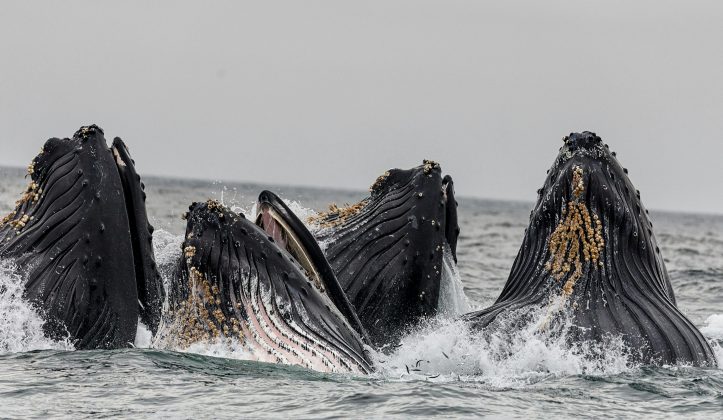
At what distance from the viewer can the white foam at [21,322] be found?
9664 mm

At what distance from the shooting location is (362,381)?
9242 mm

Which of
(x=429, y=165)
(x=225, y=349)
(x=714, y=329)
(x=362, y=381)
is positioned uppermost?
(x=429, y=165)

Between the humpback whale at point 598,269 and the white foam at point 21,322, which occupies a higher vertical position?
the humpback whale at point 598,269

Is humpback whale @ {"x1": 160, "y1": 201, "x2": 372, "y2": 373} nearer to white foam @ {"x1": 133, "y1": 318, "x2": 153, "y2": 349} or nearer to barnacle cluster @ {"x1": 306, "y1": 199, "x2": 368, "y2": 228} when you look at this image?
white foam @ {"x1": 133, "y1": 318, "x2": 153, "y2": 349}

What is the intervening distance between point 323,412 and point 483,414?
112 centimetres

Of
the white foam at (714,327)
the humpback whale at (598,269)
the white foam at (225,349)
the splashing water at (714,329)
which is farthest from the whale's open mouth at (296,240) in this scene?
the white foam at (714,327)

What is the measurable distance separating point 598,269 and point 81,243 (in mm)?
4449

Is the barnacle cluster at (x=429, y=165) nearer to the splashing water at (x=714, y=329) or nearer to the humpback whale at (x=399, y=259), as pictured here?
the humpback whale at (x=399, y=259)

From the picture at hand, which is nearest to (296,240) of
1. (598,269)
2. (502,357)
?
(502,357)

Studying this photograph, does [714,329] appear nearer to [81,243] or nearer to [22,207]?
[81,243]

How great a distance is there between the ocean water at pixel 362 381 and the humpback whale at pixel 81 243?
173mm

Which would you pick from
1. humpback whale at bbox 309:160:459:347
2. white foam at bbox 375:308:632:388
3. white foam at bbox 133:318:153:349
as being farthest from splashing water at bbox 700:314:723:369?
white foam at bbox 133:318:153:349

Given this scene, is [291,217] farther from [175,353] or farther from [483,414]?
[483,414]

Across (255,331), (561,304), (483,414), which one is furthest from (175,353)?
(561,304)
